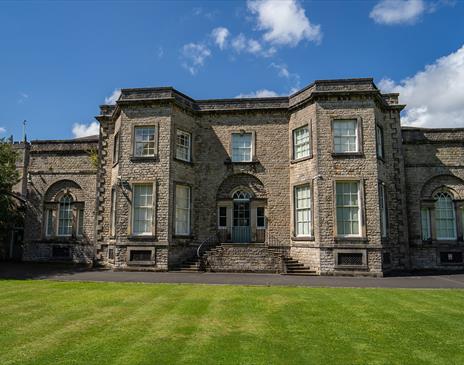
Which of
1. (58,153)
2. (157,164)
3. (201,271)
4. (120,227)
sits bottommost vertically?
(201,271)

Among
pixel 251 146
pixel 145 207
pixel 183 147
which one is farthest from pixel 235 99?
pixel 145 207

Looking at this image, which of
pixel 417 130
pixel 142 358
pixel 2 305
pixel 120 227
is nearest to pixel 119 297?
pixel 2 305

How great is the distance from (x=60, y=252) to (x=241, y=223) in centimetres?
1106

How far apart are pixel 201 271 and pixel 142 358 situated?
1167 centimetres

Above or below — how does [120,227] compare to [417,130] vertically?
below

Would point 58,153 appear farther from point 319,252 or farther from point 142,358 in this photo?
point 142,358

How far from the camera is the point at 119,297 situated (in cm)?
958

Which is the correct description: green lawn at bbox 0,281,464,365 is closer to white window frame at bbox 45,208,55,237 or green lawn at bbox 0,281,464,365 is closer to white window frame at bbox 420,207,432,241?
white window frame at bbox 420,207,432,241

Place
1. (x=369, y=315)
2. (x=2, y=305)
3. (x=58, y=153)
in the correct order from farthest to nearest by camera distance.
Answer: (x=58, y=153) → (x=2, y=305) → (x=369, y=315)

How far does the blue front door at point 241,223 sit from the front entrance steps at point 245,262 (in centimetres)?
156

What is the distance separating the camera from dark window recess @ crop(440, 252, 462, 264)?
18.5 metres

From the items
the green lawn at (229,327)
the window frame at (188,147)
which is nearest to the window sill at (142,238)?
the window frame at (188,147)

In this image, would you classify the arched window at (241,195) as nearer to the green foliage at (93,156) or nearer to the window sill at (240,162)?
the window sill at (240,162)

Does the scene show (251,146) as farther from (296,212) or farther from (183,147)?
(296,212)
